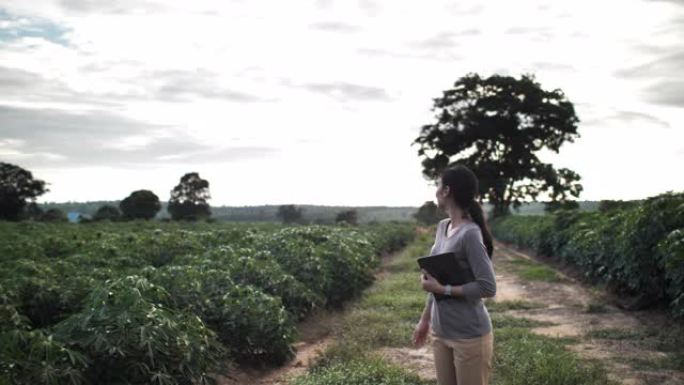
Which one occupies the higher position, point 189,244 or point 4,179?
point 4,179

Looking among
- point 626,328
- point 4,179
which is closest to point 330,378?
point 626,328

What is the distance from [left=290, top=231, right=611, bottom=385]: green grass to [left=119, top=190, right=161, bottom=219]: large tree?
191ft

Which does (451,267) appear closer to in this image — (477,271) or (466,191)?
(477,271)

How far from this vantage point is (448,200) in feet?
13.2

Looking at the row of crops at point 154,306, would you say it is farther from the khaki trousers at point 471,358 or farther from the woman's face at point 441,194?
the woman's face at point 441,194

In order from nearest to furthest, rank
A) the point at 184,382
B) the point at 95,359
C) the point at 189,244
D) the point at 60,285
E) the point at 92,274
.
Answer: the point at 95,359, the point at 184,382, the point at 60,285, the point at 92,274, the point at 189,244

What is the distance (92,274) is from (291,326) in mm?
2447

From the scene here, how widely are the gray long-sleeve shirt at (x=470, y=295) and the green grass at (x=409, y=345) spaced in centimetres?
291

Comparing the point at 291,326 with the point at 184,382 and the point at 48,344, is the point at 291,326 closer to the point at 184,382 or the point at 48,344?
the point at 184,382

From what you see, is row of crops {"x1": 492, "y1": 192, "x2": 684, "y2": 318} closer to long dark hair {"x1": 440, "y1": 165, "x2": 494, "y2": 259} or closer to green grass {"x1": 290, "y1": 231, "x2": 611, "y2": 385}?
green grass {"x1": 290, "y1": 231, "x2": 611, "y2": 385}

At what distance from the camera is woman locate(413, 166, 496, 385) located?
3.88 m

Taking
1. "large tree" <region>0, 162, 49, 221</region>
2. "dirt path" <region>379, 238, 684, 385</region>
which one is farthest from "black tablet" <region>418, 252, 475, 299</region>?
"large tree" <region>0, 162, 49, 221</region>

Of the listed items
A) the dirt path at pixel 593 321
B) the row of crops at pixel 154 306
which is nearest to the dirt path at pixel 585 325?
the dirt path at pixel 593 321

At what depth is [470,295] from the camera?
389 cm
